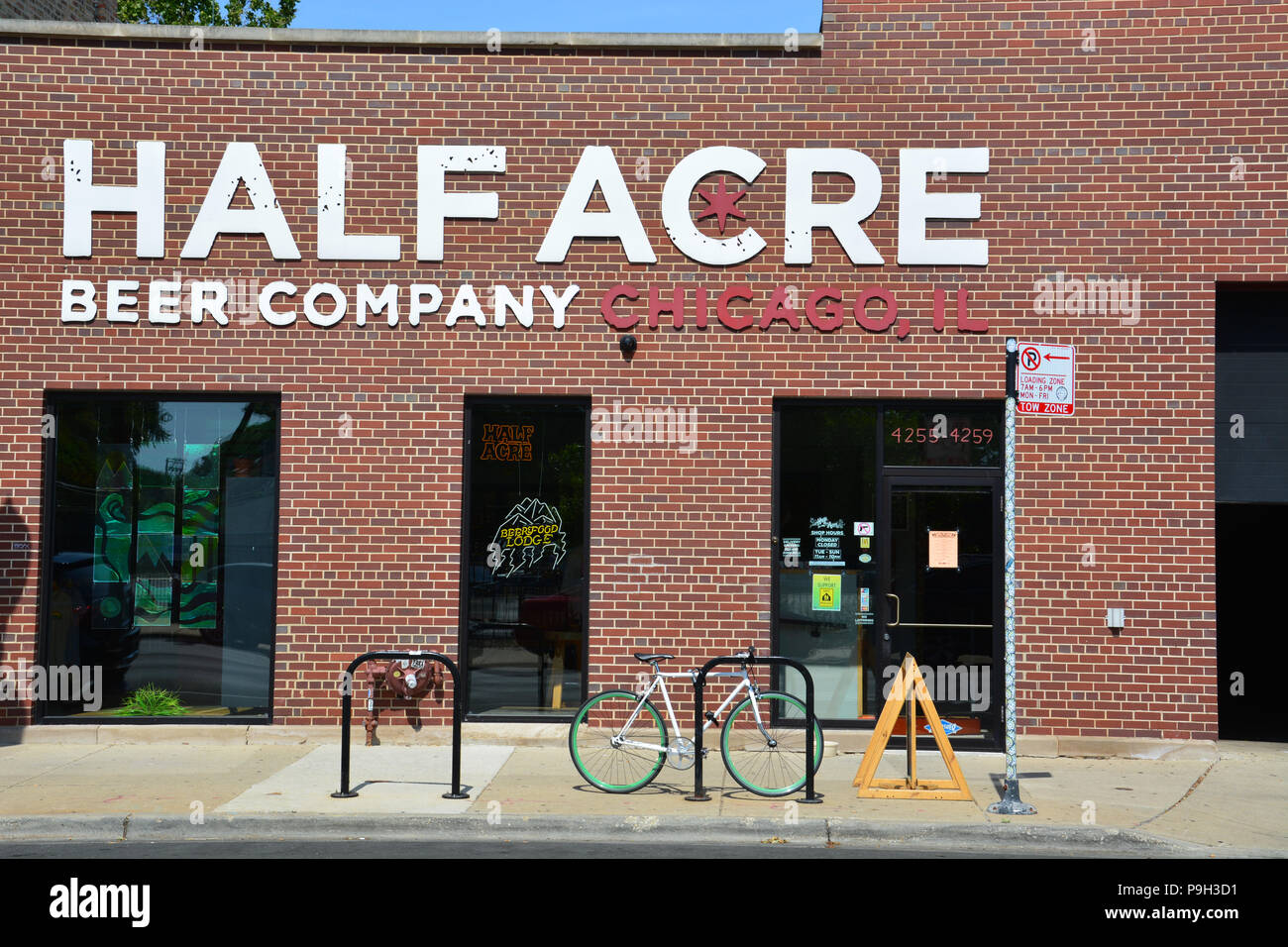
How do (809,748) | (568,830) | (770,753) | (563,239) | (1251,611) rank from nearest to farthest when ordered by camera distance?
(568,830) < (809,748) < (770,753) < (563,239) < (1251,611)

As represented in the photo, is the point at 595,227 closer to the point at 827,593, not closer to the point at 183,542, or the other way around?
the point at 827,593

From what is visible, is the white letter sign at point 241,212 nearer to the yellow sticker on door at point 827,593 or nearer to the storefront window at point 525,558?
the storefront window at point 525,558

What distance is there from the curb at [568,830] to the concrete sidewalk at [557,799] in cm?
1

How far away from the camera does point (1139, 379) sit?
11.2m

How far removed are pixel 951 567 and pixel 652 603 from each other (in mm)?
2703

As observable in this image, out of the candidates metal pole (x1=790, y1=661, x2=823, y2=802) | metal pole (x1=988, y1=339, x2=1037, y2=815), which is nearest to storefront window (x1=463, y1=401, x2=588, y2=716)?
metal pole (x1=790, y1=661, x2=823, y2=802)

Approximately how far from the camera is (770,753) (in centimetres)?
942

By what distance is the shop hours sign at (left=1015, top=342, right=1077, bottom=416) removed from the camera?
912 cm

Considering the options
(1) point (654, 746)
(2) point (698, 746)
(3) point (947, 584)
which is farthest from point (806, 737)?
(3) point (947, 584)

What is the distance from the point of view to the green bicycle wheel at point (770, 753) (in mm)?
9266

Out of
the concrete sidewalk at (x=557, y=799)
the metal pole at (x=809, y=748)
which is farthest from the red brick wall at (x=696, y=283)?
the metal pole at (x=809, y=748)

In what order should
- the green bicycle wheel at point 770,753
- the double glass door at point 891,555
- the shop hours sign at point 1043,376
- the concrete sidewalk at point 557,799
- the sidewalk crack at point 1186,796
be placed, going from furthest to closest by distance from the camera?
1. the double glass door at point 891,555
2. the green bicycle wheel at point 770,753
3. the shop hours sign at point 1043,376
4. the sidewalk crack at point 1186,796
5. the concrete sidewalk at point 557,799

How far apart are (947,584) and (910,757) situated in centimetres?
235

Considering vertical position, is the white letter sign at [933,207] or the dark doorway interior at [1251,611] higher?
the white letter sign at [933,207]
